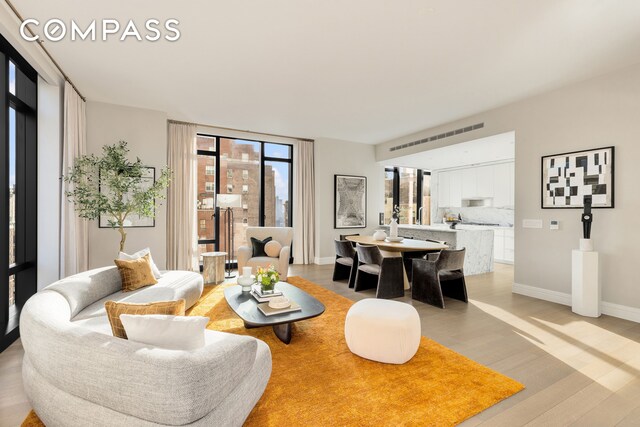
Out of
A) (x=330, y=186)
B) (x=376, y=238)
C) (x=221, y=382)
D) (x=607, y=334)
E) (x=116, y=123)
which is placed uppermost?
(x=116, y=123)

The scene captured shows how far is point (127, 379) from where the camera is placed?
1.29m

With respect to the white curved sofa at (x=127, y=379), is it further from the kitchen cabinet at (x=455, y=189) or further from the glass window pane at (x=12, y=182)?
the kitchen cabinet at (x=455, y=189)

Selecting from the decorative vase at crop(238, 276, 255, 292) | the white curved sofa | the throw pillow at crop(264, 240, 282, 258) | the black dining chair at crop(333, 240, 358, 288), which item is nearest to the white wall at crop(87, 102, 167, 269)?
the throw pillow at crop(264, 240, 282, 258)

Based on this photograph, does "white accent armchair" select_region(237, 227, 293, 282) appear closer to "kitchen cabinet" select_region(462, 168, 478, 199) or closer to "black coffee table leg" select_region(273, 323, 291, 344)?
"black coffee table leg" select_region(273, 323, 291, 344)

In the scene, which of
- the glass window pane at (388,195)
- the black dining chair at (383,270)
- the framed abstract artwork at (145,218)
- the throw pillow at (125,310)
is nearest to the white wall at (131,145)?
the framed abstract artwork at (145,218)

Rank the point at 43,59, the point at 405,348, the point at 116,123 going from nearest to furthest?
the point at 405,348, the point at 43,59, the point at 116,123

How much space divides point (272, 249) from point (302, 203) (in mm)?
2201

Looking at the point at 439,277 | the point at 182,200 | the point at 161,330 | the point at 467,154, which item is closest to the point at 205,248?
the point at 182,200

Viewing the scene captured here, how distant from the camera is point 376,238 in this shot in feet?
17.2

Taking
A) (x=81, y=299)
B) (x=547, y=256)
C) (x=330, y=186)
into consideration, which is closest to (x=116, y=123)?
(x=81, y=299)

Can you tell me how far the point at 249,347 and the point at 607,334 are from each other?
368 centimetres

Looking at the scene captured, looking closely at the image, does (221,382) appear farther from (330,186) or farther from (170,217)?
(330,186)

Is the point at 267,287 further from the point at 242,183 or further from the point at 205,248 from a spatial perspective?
the point at 242,183

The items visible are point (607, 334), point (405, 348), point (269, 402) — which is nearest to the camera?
point (269, 402)
